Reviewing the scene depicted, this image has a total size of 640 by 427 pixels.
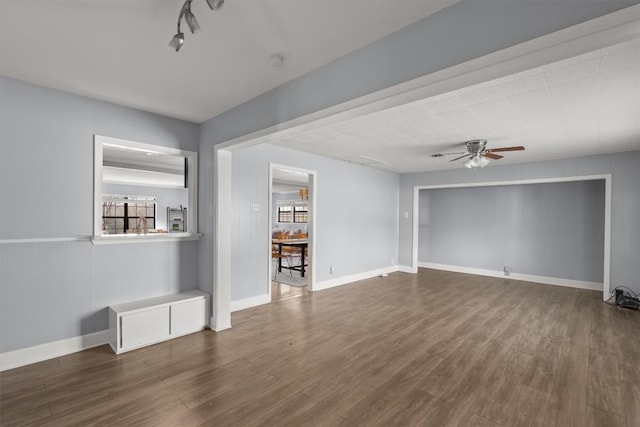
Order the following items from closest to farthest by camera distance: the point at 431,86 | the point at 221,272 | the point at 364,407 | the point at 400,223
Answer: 1. the point at 431,86
2. the point at 364,407
3. the point at 221,272
4. the point at 400,223

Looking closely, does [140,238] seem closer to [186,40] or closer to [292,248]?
[186,40]

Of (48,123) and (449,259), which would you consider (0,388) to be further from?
(449,259)

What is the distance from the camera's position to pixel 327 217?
573 centimetres

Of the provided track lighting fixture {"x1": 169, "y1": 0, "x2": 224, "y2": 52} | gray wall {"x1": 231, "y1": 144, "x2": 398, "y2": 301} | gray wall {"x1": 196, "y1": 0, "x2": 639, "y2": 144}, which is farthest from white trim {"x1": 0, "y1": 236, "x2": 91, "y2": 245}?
track lighting fixture {"x1": 169, "y1": 0, "x2": 224, "y2": 52}

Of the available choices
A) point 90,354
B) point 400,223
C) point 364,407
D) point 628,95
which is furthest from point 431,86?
point 400,223

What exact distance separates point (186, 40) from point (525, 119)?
3.58m

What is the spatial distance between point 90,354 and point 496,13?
4.21 m

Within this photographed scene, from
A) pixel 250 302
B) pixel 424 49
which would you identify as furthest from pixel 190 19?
pixel 250 302

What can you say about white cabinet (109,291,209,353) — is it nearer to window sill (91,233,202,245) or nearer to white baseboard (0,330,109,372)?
white baseboard (0,330,109,372)

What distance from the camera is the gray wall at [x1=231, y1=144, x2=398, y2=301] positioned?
438 centimetres

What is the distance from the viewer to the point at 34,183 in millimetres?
2748

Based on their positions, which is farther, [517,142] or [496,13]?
[517,142]

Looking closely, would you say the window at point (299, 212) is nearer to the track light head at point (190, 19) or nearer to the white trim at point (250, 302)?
the white trim at point (250, 302)

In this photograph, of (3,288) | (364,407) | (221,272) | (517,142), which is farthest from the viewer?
(517,142)
